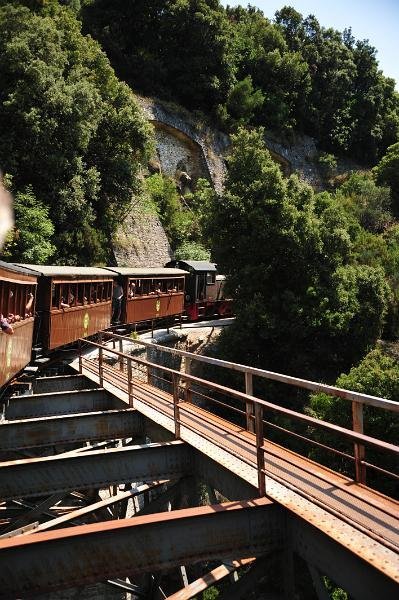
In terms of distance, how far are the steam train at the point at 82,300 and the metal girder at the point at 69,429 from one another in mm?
834

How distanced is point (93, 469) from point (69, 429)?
202 centimetres

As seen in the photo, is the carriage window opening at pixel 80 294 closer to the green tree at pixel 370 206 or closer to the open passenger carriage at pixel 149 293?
the open passenger carriage at pixel 149 293

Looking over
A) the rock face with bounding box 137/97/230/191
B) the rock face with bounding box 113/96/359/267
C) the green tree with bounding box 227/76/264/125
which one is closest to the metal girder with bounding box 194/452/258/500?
the rock face with bounding box 113/96/359/267

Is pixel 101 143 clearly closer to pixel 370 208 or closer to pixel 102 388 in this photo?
pixel 102 388

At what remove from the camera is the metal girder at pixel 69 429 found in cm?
734

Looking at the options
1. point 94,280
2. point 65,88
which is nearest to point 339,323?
point 94,280

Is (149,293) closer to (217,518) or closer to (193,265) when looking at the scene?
(193,265)

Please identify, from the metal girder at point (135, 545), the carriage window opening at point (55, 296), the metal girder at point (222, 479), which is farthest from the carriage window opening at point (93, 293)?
the metal girder at point (135, 545)

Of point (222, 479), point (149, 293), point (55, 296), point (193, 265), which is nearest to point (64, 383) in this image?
point (55, 296)

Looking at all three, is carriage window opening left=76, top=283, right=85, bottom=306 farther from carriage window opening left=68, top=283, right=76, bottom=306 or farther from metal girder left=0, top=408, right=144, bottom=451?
metal girder left=0, top=408, right=144, bottom=451

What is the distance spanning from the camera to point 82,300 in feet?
46.5

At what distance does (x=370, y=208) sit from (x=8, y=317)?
4012 centimetres

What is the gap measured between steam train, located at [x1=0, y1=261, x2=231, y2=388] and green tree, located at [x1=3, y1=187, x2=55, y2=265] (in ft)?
13.5

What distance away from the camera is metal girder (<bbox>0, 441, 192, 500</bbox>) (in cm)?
548
